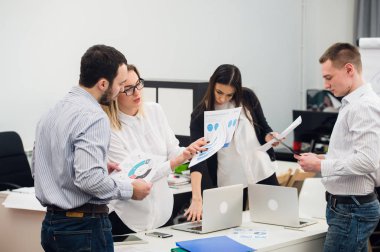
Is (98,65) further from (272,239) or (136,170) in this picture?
(272,239)

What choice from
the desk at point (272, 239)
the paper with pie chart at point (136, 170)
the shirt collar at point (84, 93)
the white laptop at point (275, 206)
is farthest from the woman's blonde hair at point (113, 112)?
the white laptop at point (275, 206)

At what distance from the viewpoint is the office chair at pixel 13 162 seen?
4520 millimetres

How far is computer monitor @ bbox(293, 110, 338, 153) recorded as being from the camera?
19.6ft

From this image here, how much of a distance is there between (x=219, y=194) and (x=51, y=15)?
2628mm

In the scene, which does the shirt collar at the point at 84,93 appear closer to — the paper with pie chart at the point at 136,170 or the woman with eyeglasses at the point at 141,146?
the paper with pie chart at the point at 136,170

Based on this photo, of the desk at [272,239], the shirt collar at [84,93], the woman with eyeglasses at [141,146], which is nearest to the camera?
the shirt collar at [84,93]

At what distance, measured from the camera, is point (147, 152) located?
2.94m

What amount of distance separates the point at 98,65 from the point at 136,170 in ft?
1.88

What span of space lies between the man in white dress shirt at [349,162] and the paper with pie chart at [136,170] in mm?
667

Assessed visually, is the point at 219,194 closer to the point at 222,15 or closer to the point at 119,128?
the point at 119,128

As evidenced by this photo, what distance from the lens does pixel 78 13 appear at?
5141 millimetres

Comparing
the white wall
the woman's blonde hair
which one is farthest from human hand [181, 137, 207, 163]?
the white wall

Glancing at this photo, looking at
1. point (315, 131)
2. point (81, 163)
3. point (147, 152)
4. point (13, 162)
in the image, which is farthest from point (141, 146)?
point (315, 131)

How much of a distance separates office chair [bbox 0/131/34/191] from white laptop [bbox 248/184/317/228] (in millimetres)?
1992
